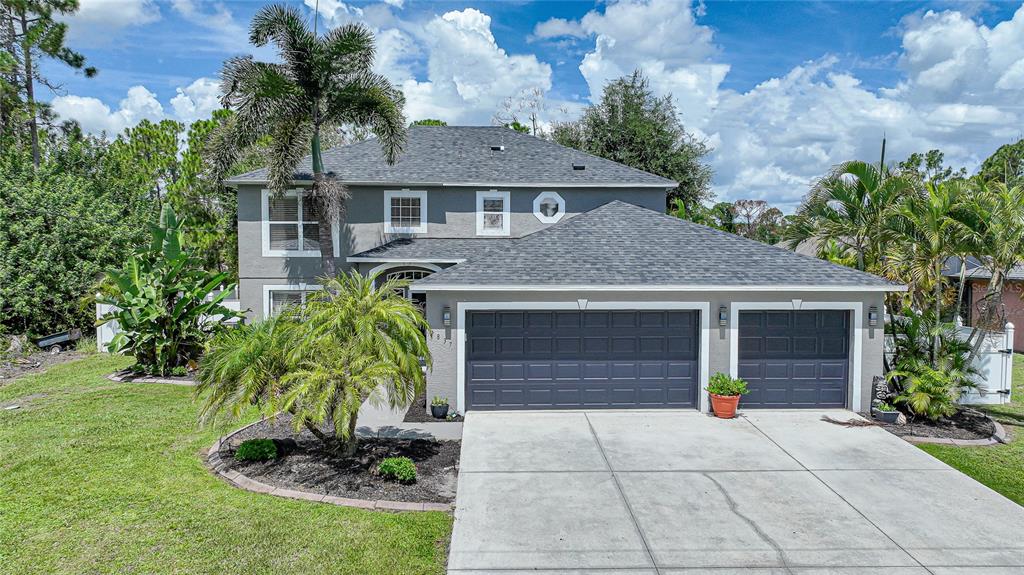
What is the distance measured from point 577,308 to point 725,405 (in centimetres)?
349

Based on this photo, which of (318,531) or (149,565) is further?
(318,531)

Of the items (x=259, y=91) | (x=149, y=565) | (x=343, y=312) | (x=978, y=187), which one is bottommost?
(x=149, y=565)

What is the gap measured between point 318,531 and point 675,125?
30869 millimetres

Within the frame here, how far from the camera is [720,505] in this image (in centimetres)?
716

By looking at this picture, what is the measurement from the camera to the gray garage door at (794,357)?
38.1 feet

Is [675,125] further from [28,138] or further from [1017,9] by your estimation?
[28,138]

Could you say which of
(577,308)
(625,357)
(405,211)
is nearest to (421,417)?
(577,308)

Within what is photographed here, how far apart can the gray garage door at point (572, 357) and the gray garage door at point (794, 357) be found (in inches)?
47.5

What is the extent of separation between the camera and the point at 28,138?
27.8 meters

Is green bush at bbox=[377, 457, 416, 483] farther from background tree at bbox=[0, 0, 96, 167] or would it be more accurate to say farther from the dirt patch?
background tree at bbox=[0, 0, 96, 167]

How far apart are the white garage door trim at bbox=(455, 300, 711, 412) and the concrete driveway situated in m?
1.28

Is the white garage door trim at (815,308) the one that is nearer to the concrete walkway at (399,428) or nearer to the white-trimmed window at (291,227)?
the concrete walkway at (399,428)

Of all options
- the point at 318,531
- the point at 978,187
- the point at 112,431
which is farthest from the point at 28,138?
the point at 978,187

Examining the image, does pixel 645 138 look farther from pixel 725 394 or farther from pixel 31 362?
pixel 31 362
